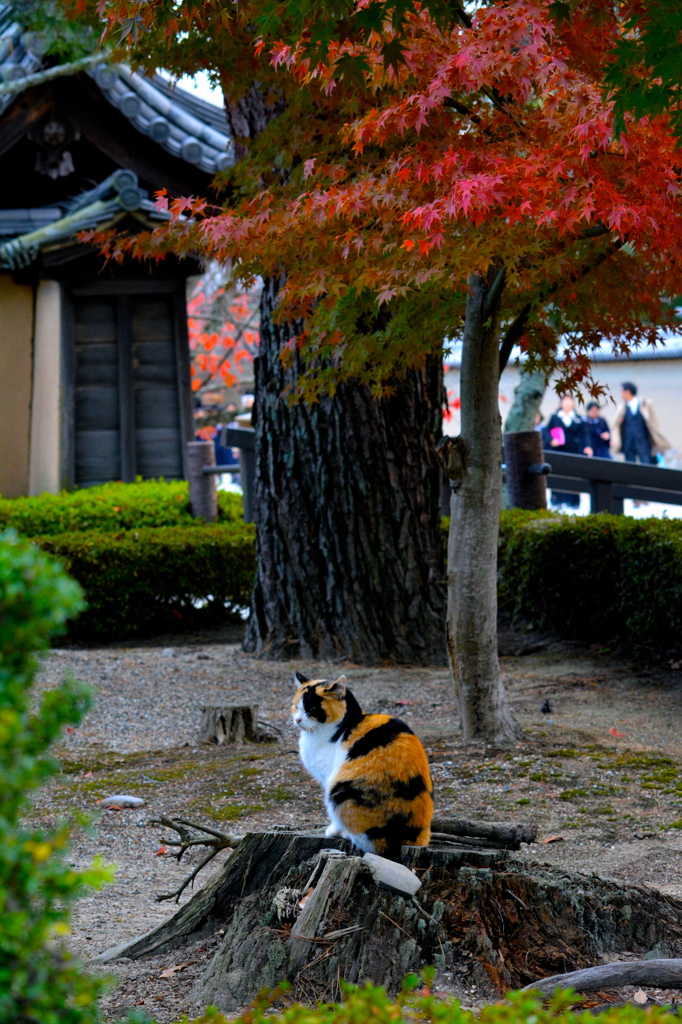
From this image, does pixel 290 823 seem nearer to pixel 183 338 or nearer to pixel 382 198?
pixel 382 198

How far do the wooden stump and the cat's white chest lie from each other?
1.03 ft

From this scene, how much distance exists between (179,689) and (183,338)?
5672 millimetres

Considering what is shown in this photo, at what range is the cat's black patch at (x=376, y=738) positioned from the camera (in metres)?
3.00

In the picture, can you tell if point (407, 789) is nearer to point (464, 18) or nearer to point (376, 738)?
point (376, 738)

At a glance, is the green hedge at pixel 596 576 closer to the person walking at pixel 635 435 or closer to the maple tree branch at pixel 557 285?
the maple tree branch at pixel 557 285

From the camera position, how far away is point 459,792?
448 centimetres

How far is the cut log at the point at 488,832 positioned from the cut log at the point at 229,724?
8.35ft

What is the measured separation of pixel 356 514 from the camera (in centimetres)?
727

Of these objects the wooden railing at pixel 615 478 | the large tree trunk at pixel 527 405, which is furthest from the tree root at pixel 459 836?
the large tree trunk at pixel 527 405

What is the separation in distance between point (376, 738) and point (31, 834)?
6.54 feet

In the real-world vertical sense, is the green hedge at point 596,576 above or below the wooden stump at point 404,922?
above

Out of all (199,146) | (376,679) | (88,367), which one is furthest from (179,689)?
(199,146)

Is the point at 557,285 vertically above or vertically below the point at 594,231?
below

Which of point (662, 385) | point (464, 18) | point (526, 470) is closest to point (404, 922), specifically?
point (464, 18)
